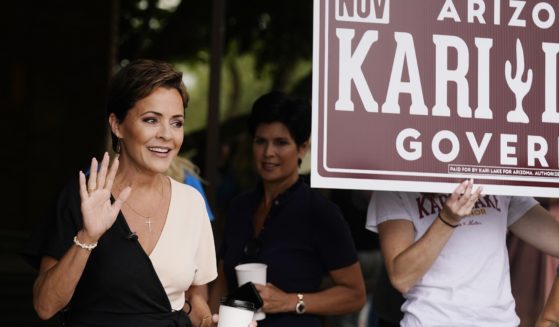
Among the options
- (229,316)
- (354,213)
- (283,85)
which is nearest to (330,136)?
(229,316)

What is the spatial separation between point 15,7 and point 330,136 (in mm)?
6661

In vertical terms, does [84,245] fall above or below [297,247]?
above

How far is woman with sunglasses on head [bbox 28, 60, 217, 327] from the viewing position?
7.68 ft

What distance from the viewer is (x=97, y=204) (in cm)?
230

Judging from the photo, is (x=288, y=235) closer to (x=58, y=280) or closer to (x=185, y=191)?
(x=185, y=191)

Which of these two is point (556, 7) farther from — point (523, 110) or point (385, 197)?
point (385, 197)

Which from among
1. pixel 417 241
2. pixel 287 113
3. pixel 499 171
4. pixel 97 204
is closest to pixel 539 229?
pixel 499 171

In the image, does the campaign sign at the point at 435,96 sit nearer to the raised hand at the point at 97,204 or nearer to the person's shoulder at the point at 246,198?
the raised hand at the point at 97,204

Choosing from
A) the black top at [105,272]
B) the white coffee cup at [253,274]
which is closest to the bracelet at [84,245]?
the black top at [105,272]

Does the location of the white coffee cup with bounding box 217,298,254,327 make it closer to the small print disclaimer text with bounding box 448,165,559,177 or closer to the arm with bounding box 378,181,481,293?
the arm with bounding box 378,181,481,293

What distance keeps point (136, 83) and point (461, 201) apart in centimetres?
98

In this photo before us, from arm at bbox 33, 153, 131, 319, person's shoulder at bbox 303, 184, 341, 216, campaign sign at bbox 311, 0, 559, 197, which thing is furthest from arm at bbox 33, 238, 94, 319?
person's shoulder at bbox 303, 184, 341, 216

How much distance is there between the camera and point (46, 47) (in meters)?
8.53

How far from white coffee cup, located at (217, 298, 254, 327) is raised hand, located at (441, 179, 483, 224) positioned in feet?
2.09
